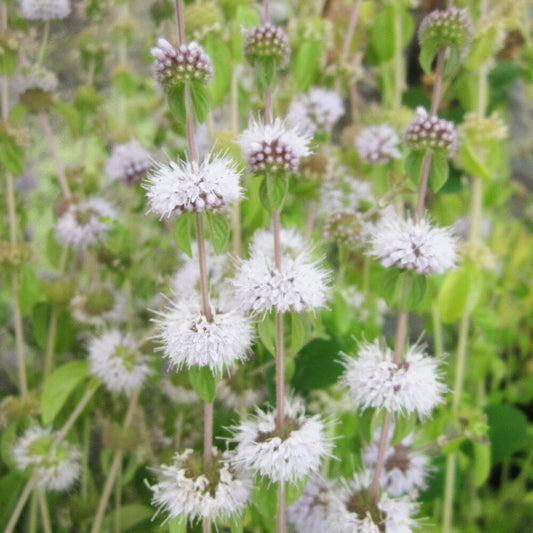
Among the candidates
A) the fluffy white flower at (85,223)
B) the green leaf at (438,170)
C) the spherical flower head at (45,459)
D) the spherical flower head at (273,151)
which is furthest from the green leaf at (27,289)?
the green leaf at (438,170)

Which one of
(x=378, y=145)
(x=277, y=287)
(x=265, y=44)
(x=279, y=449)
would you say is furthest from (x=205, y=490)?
(x=378, y=145)

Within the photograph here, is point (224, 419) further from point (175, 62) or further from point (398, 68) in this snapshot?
point (398, 68)

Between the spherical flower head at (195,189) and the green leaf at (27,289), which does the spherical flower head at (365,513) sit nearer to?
the spherical flower head at (195,189)

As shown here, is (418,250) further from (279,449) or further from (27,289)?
(27,289)

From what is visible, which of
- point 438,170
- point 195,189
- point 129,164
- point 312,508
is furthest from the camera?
point 129,164

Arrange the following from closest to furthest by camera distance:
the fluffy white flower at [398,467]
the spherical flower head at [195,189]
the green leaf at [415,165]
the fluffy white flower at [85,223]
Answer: the spherical flower head at [195,189] → the green leaf at [415,165] → the fluffy white flower at [398,467] → the fluffy white flower at [85,223]

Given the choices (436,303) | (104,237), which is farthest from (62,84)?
(436,303)
